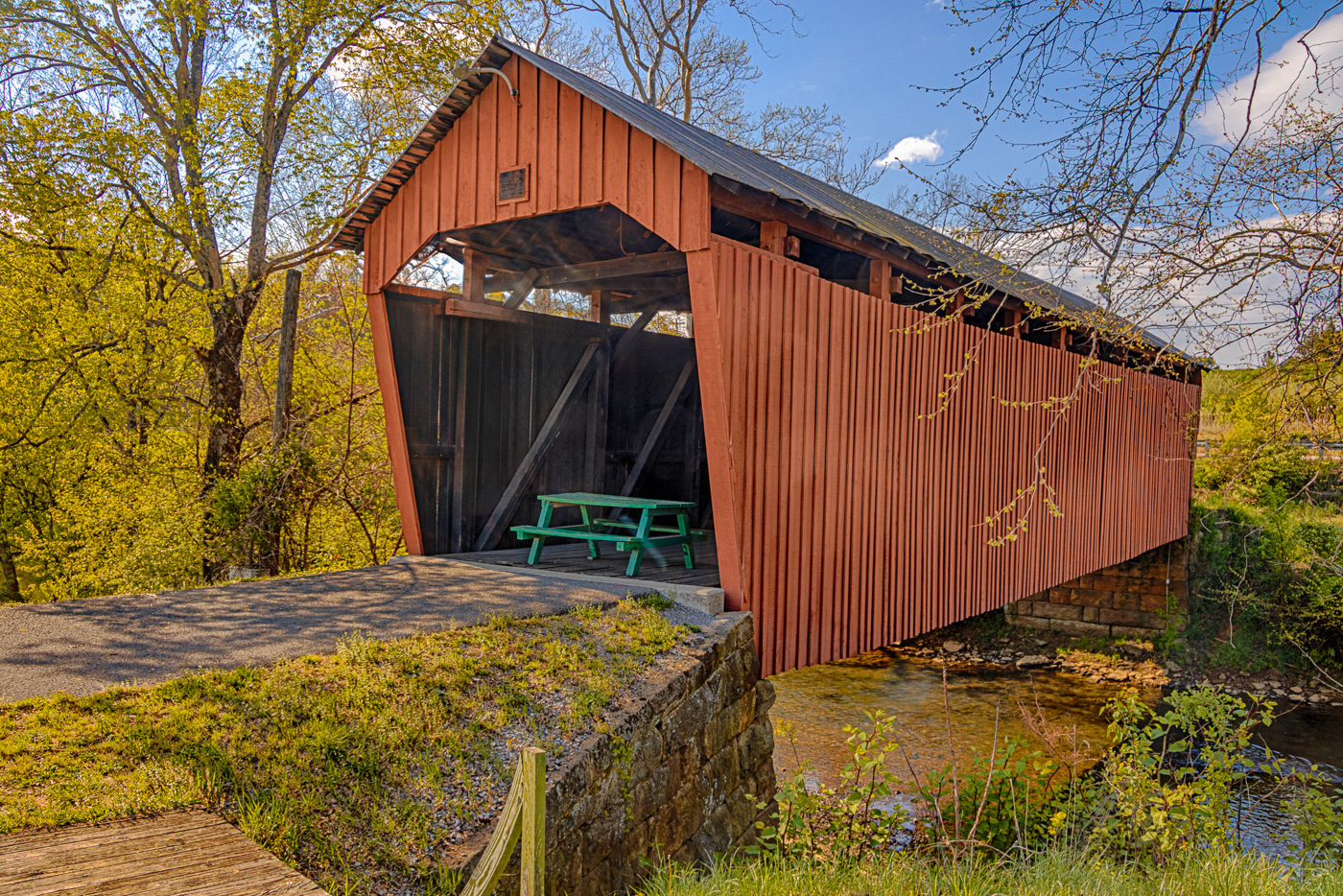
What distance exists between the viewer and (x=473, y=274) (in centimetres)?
695

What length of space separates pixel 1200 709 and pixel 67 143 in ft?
38.3

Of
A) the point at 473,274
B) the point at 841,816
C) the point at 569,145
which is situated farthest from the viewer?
the point at 473,274

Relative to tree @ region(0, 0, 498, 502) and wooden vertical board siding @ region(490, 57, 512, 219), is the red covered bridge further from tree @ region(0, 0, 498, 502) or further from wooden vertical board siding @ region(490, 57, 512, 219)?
tree @ region(0, 0, 498, 502)

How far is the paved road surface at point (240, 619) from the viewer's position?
3.67 m

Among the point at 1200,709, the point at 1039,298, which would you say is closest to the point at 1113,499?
the point at 1039,298

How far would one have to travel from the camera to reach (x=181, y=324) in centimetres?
1101

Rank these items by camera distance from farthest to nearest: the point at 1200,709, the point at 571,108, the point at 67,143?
the point at 67,143 < the point at 571,108 < the point at 1200,709

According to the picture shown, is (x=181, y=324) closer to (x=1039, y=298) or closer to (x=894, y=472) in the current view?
(x=894, y=472)

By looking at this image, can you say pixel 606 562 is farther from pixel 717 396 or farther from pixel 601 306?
pixel 601 306

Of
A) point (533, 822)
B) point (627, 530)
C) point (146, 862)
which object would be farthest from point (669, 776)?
point (627, 530)

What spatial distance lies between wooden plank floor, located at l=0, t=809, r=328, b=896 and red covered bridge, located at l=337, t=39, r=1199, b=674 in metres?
3.05

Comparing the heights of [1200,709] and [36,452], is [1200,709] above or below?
below

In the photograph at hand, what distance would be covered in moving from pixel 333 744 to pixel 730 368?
2806 mm

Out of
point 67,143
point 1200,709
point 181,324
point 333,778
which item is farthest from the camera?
point 181,324
